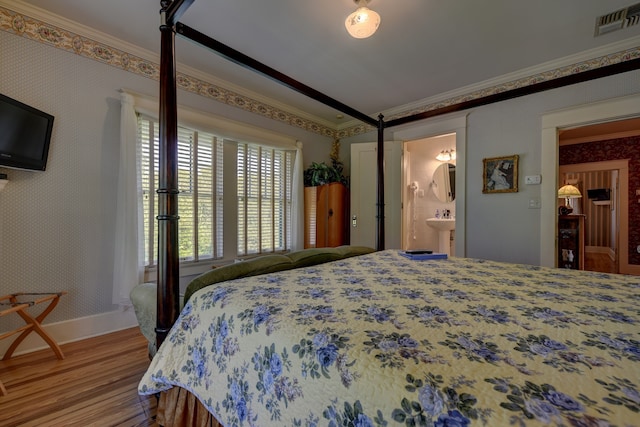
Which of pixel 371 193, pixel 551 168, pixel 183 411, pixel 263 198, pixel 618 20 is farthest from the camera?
pixel 371 193

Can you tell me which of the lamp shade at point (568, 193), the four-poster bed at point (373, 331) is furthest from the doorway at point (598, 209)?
the four-poster bed at point (373, 331)

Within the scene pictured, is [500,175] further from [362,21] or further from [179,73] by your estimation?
[179,73]

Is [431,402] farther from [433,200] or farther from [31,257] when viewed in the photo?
[433,200]

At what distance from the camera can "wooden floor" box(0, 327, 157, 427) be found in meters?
1.35

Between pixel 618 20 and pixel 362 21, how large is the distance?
213 centimetres

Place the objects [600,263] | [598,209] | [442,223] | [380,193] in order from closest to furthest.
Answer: [380,193] < [442,223] < [600,263] < [598,209]

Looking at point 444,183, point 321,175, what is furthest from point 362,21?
point 444,183

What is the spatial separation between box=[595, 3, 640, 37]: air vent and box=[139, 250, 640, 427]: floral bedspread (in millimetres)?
2155

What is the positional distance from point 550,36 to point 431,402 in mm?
3185

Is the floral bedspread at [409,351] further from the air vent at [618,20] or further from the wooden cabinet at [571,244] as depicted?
the wooden cabinet at [571,244]

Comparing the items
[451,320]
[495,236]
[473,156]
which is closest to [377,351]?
[451,320]

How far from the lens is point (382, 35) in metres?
2.26

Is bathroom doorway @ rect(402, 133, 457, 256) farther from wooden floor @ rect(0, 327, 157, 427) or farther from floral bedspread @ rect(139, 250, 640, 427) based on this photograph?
wooden floor @ rect(0, 327, 157, 427)

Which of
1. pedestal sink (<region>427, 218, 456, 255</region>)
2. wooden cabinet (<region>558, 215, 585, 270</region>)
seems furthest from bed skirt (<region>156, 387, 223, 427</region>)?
wooden cabinet (<region>558, 215, 585, 270</region>)
